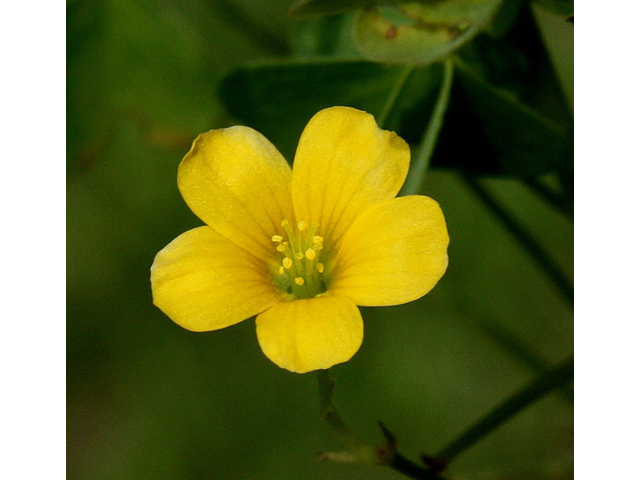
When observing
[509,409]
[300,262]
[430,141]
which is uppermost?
[430,141]

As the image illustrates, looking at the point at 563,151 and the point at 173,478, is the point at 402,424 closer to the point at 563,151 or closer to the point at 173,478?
the point at 173,478

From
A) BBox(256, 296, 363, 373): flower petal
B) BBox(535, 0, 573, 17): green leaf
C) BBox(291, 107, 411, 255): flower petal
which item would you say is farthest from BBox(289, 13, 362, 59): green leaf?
BBox(256, 296, 363, 373): flower petal

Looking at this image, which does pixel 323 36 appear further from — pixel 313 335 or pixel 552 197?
pixel 313 335

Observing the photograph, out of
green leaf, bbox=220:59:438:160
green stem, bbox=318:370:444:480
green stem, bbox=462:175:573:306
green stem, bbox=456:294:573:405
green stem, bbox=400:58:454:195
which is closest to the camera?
green stem, bbox=318:370:444:480

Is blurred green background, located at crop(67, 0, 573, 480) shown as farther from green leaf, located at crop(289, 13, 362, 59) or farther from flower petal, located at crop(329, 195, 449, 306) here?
flower petal, located at crop(329, 195, 449, 306)

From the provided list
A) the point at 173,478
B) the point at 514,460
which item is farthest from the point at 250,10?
the point at 514,460

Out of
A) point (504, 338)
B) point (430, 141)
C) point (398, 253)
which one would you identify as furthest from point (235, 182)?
point (504, 338)
